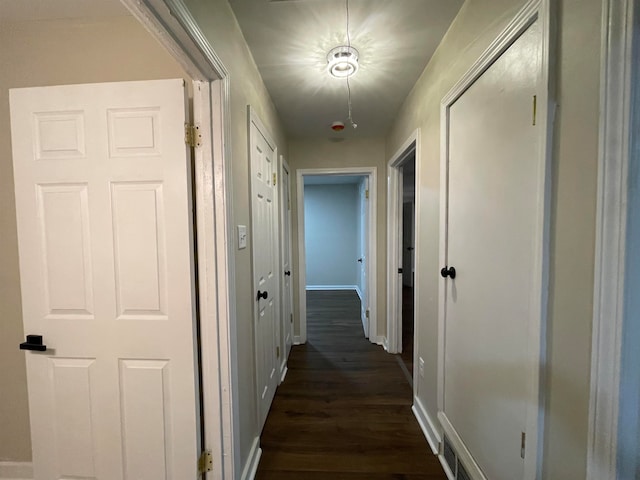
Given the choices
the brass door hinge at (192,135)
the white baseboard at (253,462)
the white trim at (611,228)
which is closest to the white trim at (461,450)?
the white trim at (611,228)

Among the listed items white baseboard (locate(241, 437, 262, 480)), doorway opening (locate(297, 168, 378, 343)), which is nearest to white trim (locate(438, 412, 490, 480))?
white baseboard (locate(241, 437, 262, 480))

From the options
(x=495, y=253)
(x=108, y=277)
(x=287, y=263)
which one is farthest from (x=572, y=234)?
(x=287, y=263)

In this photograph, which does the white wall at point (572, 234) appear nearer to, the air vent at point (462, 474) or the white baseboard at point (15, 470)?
the air vent at point (462, 474)

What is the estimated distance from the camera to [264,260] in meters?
1.70

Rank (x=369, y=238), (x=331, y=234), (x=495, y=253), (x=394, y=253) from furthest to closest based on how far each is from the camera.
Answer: (x=331, y=234) < (x=369, y=238) < (x=394, y=253) < (x=495, y=253)

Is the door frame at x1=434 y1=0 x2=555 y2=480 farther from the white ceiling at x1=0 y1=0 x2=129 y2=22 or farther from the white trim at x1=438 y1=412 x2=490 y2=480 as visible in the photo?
the white ceiling at x1=0 y1=0 x2=129 y2=22

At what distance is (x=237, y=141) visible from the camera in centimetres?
122

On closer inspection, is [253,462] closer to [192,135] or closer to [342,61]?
[192,135]

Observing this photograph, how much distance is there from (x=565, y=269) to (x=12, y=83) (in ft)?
7.53

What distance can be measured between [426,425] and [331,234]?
13.1ft

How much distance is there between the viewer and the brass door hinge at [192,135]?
1024 mm

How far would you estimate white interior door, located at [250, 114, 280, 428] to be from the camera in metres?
1.50

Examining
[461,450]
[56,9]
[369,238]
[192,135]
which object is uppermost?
[56,9]

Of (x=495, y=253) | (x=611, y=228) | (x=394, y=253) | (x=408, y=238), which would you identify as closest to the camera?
(x=611, y=228)
